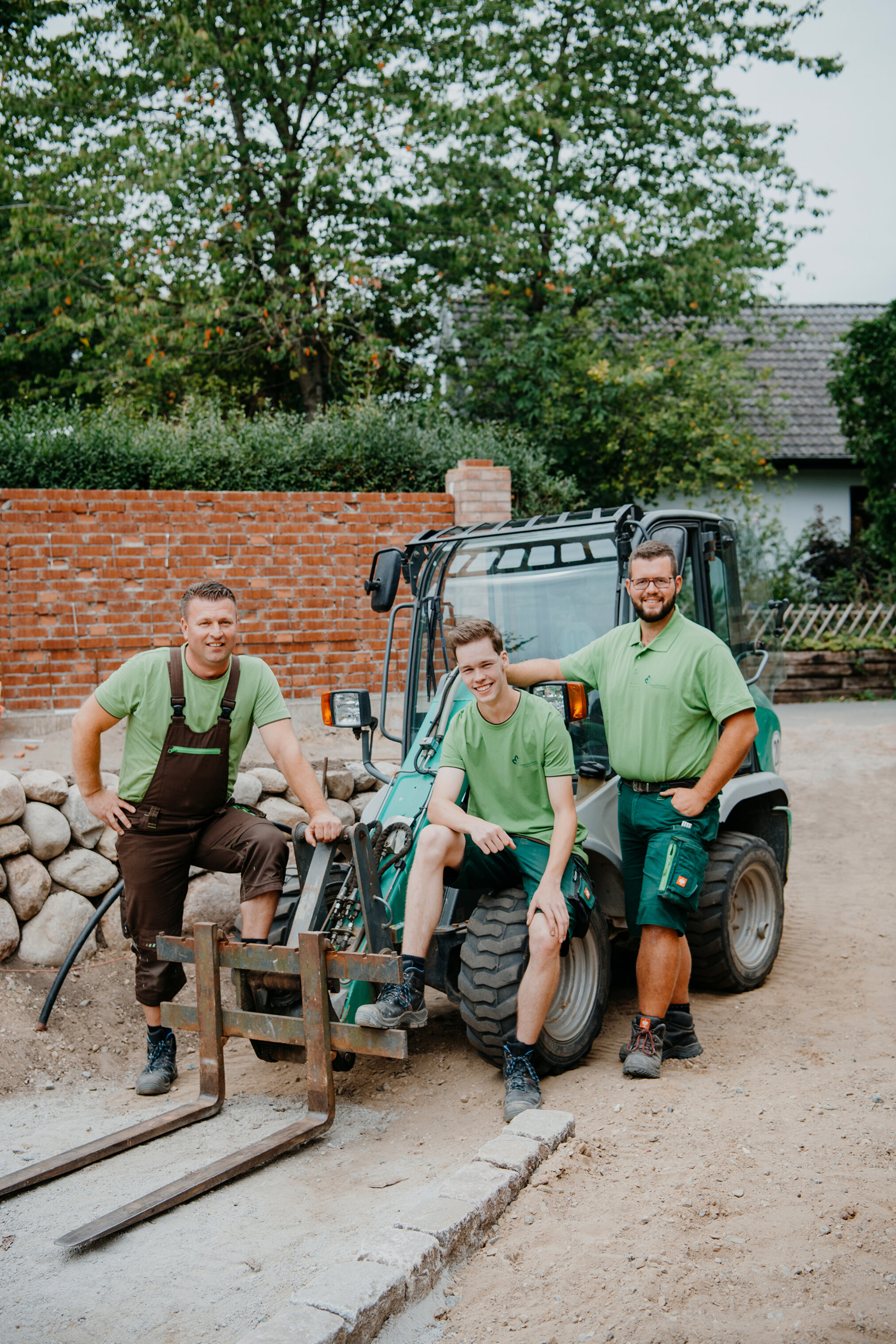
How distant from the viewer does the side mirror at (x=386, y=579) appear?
539cm

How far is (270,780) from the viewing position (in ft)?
24.0

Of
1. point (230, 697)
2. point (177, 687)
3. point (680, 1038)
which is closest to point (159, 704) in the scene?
point (177, 687)

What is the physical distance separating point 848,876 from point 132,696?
5860mm

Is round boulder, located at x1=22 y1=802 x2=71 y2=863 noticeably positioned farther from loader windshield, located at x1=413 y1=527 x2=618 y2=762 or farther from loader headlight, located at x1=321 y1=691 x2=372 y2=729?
loader windshield, located at x1=413 y1=527 x2=618 y2=762

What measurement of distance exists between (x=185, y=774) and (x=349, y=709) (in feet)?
Result: 2.82

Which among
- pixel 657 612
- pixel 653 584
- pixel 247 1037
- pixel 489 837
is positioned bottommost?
pixel 247 1037

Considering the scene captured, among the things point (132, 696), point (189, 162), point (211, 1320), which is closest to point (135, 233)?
point (189, 162)

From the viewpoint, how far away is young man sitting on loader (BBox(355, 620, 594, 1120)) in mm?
4184

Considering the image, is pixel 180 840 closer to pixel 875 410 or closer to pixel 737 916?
pixel 737 916

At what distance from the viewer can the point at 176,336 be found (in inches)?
497

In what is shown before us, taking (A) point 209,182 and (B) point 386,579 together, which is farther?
(A) point 209,182

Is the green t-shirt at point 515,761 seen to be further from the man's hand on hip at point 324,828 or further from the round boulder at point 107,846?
the round boulder at point 107,846

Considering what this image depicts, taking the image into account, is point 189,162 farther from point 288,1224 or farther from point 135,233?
point 288,1224

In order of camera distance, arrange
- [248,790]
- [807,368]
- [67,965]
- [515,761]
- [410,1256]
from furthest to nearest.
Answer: [807,368], [248,790], [67,965], [515,761], [410,1256]
